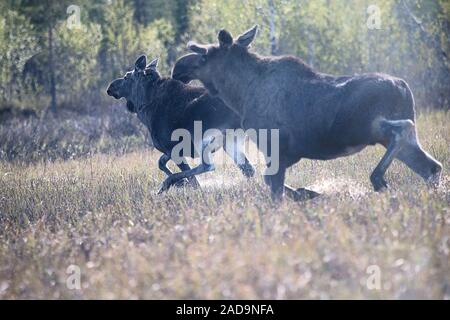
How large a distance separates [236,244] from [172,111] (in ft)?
18.9

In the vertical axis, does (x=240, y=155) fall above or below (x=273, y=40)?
below

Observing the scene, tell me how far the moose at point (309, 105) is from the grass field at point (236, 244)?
50cm

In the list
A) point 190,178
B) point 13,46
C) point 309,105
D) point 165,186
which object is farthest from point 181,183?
point 13,46

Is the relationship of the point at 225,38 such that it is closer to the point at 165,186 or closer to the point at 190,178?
the point at 165,186

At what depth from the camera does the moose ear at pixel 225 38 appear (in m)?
9.67

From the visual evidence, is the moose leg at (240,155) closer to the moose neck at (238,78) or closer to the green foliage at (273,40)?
the moose neck at (238,78)

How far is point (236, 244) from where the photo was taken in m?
6.29

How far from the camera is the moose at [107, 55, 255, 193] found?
11.1m

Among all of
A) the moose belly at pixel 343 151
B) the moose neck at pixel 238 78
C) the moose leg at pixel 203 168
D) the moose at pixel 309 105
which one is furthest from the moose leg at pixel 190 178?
the moose belly at pixel 343 151

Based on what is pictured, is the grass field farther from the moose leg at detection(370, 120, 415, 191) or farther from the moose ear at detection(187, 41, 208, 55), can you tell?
the moose ear at detection(187, 41, 208, 55)

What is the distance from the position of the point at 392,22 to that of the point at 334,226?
25520mm

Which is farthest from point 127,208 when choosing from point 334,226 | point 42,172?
point 42,172

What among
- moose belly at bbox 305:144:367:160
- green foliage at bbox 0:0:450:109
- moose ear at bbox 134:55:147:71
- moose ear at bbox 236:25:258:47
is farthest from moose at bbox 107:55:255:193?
green foliage at bbox 0:0:450:109

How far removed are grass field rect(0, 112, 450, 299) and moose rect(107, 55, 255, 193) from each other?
2.56ft
